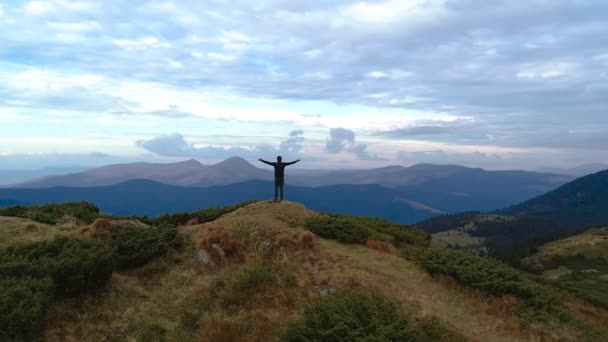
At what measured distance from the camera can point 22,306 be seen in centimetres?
1152

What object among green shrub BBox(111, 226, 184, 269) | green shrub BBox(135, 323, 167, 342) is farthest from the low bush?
green shrub BBox(135, 323, 167, 342)

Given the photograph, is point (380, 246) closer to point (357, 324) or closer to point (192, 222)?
point (357, 324)

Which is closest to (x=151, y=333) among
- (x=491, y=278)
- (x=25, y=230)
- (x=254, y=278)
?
(x=254, y=278)

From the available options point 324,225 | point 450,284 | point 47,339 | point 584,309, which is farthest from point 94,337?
point 584,309

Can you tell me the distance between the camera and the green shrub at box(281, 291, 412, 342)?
11.5 m

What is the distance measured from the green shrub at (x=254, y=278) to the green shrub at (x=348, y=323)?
3.33 meters

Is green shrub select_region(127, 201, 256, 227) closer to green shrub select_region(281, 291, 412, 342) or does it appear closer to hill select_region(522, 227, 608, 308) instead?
green shrub select_region(281, 291, 412, 342)

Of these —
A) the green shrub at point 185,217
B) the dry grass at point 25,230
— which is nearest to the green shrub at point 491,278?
the green shrub at point 185,217

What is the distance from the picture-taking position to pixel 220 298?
15336 millimetres

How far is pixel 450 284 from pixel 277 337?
8.99 meters

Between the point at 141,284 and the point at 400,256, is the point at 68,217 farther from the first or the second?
the point at 400,256

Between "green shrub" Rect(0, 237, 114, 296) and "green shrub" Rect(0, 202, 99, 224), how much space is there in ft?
27.2

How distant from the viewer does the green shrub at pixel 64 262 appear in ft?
44.9

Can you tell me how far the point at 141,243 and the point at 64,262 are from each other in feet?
14.7
